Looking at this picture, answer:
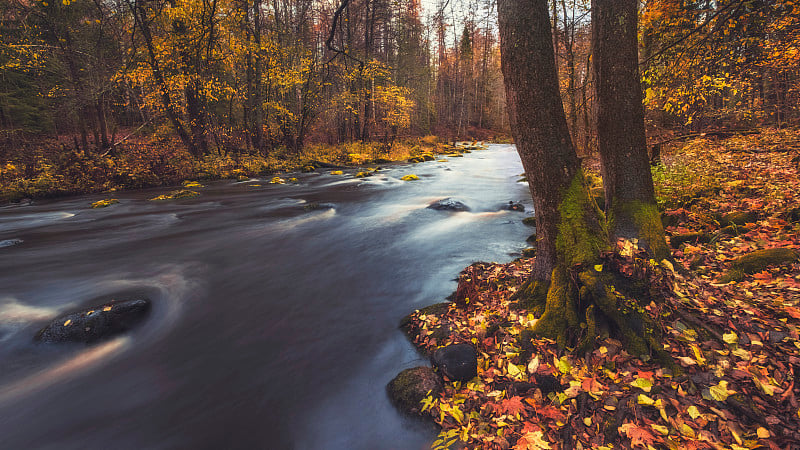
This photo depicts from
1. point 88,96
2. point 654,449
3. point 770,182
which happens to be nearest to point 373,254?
point 654,449

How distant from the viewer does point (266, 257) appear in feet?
22.9

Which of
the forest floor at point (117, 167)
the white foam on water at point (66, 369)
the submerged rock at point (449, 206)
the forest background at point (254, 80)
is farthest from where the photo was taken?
the forest floor at point (117, 167)

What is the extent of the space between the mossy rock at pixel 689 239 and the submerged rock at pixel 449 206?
6.00 metres

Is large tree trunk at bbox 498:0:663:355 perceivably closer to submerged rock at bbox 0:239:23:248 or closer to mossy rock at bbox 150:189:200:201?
submerged rock at bbox 0:239:23:248

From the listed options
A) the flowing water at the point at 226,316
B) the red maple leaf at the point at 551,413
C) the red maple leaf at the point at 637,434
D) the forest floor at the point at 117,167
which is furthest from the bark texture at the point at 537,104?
the forest floor at the point at 117,167

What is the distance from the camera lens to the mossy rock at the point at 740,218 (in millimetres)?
5227

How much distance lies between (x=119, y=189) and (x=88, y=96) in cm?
343

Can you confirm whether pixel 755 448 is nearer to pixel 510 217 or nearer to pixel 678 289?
pixel 678 289

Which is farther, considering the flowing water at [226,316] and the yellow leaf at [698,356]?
the flowing water at [226,316]

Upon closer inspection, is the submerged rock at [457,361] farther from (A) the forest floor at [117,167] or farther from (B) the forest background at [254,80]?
(A) the forest floor at [117,167]

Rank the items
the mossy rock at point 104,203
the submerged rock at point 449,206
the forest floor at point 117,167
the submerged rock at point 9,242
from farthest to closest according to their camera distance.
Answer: the forest floor at point 117,167
the submerged rock at point 449,206
the mossy rock at point 104,203
the submerged rock at point 9,242

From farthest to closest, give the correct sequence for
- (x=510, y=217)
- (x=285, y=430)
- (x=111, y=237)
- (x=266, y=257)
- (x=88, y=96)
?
(x=88, y=96), (x=510, y=217), (x=111, y=237), (x=266, y=257), (x=285, y=430)

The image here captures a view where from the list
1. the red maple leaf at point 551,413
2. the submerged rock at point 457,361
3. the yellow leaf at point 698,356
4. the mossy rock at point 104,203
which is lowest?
the red maple leaf at point 551,413

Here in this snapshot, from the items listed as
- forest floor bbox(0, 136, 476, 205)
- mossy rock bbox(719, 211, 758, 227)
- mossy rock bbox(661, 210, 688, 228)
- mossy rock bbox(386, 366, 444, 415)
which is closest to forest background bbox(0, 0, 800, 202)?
forest floor bbox(0, 136, 476, 205)
